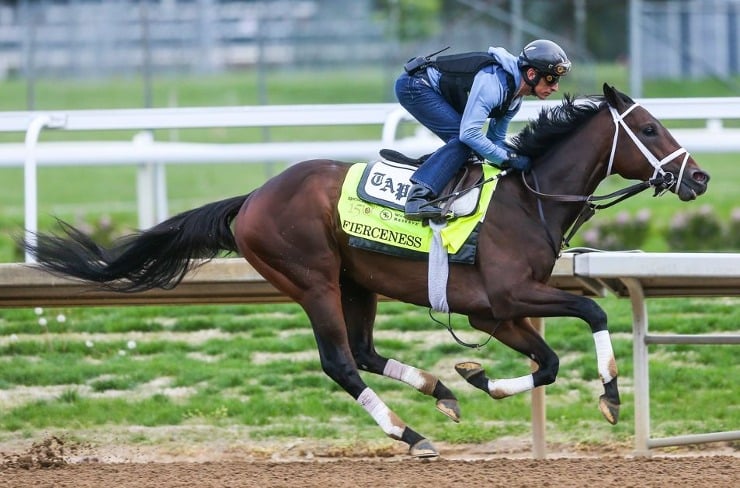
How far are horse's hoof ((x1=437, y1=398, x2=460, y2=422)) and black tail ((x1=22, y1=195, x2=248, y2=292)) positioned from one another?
118cm

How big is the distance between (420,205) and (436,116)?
0.55 meters

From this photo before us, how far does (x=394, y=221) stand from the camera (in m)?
5.62

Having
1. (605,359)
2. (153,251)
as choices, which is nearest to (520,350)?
(605,359)

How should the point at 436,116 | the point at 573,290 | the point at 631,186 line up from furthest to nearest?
the point at 573,290
the point at 436,116
the point at 631,186

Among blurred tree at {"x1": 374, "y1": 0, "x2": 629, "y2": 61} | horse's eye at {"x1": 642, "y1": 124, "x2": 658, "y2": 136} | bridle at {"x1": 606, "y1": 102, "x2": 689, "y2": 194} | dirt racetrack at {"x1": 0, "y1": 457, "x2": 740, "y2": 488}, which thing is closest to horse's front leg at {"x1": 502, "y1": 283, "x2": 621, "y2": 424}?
dirt racetrack at {"x1": 0, "y1": 457, "x2": 740, "y2": 488}

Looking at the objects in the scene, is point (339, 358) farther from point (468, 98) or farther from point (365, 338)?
point (468, 98)

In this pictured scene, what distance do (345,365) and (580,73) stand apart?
522 inches

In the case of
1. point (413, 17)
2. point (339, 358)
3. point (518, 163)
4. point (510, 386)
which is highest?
point (413, 17)

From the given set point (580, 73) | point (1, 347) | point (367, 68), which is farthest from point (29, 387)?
point (580, 73)

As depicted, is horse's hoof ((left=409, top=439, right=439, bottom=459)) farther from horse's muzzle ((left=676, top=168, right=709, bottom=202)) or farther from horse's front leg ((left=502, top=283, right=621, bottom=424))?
horse's muzzle ((left=676, top=168, right=709, bottom=202))

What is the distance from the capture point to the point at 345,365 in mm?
5668

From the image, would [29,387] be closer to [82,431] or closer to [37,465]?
[82,431]

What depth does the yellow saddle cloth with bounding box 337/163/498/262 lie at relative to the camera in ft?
18.2

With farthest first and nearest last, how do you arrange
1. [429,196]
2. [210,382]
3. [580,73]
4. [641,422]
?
[580,73] → [210,382] → [641,422] → [429,196]
